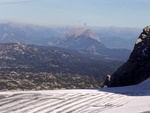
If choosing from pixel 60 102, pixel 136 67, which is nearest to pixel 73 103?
pixel 60 102

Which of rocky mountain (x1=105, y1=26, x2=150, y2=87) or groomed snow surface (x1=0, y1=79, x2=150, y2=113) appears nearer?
groomed snow surface (x1=0, y1=79, x2=150, y2=113)

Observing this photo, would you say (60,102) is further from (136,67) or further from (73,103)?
(136,67)

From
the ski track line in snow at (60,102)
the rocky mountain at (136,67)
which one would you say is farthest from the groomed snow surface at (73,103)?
the rocky mountain at (136,67)

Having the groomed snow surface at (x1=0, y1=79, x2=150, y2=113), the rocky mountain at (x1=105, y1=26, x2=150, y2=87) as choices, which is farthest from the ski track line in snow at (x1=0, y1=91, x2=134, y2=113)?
the rocky mountain at (x1=105, y1=26, x2=150, y2=87)

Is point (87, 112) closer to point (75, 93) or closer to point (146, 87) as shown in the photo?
point (75, 93)

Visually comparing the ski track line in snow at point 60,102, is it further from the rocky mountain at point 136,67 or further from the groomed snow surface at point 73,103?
the rocky mountain at point 136,67

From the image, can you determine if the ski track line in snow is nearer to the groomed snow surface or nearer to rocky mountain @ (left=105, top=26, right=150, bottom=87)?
the groomed snow surface

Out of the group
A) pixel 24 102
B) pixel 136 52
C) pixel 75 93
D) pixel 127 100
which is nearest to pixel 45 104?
pixel 24 102
